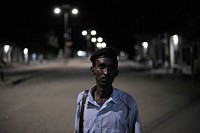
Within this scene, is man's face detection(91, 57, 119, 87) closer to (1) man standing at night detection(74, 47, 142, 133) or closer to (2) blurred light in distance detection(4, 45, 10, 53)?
(1) man standing at night detection(74, 47, 142, 133)

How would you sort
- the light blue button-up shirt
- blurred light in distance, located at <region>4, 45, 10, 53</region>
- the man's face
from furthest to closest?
blurred light in distance, located at <region>4, 45, 10, 53</region>
the man's face
the light blue button-up shirt

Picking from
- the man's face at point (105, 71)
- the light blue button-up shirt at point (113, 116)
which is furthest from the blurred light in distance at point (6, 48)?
the light blue button-up shirt at point (113, 116)

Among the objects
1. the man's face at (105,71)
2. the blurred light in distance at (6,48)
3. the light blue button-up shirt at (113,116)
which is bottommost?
the light blue button-up shirt at (113,116)

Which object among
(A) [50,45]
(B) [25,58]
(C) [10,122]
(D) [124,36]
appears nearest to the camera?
(C) [10,122]

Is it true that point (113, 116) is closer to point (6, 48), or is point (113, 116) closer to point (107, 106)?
point (107, 106)

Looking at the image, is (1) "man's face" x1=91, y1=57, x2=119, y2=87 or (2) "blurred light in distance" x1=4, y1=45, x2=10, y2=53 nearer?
(1) "man's face" x1=91, y1=57, x2=119, y2=87

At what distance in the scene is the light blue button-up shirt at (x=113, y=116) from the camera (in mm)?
2650

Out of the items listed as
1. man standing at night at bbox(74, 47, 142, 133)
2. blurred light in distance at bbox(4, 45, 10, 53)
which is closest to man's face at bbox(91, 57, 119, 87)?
man standing at night at bbox(74, 47, 142, 133)

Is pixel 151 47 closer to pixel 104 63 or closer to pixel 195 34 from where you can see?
pixel 195 34

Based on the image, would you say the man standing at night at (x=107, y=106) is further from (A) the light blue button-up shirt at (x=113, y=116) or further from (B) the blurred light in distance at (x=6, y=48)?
(B) the blurred light in distance at (x=6, y=48)

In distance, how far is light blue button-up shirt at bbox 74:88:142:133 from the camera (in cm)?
265

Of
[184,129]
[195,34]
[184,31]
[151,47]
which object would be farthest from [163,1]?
[151,47]

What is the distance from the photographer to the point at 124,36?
93.9 meters

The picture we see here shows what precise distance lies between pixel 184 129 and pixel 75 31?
102631 mm
